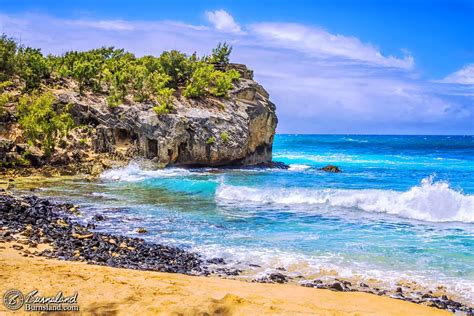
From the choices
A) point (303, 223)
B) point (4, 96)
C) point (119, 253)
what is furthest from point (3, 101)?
point (119, 253)

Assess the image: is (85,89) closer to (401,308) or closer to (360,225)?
(360,225)

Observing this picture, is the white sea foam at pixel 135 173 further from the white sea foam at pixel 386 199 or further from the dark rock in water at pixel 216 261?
the dark rock in water at pixel 216 261

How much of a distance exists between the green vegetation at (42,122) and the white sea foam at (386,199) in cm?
1289

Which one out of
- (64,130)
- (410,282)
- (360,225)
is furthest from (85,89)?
(410,282)

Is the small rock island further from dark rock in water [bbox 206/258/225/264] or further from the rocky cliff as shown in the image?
dark rock in water [bbox 206/258/225/264]

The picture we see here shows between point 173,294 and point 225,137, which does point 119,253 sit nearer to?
point 173,294

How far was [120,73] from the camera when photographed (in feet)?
125

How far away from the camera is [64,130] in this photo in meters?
32.9

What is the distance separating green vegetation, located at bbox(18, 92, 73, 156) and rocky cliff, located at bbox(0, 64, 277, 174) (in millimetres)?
818

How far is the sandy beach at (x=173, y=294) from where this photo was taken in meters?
7.19

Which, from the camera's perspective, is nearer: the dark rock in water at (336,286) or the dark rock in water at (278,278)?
the dark rock in water at (336,286)

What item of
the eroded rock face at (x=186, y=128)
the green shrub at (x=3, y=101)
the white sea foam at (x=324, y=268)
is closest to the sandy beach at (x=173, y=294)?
the white sea foam at (x=324, y=268)

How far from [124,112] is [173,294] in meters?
29.4

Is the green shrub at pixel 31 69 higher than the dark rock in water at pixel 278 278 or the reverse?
higher
